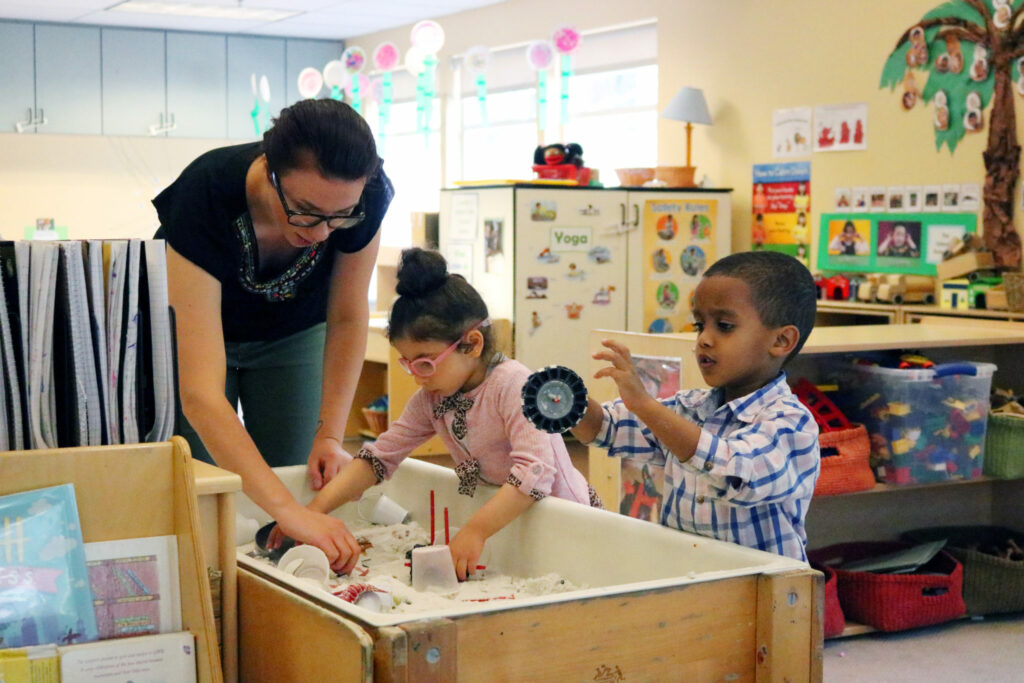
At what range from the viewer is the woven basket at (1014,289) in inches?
161

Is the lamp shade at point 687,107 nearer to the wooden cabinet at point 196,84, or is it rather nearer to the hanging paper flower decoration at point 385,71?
the hanging paper flower decoration at point 385,71

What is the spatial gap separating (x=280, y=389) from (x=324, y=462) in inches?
7.2

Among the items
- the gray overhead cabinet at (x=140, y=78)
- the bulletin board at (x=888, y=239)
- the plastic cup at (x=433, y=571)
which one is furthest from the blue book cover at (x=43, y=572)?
the gray overhead cabinet at (x=140, y=78)

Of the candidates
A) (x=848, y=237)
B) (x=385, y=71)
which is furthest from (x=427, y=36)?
(x=848, y=237)

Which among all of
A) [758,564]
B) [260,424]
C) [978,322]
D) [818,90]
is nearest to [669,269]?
[818,90]

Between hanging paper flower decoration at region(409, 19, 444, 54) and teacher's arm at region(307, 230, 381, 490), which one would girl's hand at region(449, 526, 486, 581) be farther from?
hanging paper flower decoration at region(409, 19, 444, 54)

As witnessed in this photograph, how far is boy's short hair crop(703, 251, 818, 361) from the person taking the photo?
5.45 ft

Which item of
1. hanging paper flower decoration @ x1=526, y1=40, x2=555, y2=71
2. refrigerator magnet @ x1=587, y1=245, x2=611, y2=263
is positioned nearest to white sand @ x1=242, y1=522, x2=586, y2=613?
refrigerator magnet @ x1=587, y1=245, x2=611, y2=263

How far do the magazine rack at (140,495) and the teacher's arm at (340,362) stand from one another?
2.40 feet

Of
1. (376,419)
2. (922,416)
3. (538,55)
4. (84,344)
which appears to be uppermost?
(538,55)

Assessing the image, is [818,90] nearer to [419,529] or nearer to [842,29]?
[842,29]

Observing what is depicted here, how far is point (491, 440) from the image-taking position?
1922 millimetres

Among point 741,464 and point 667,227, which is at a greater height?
point 667,227

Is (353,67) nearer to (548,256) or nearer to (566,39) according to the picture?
(566,39)
